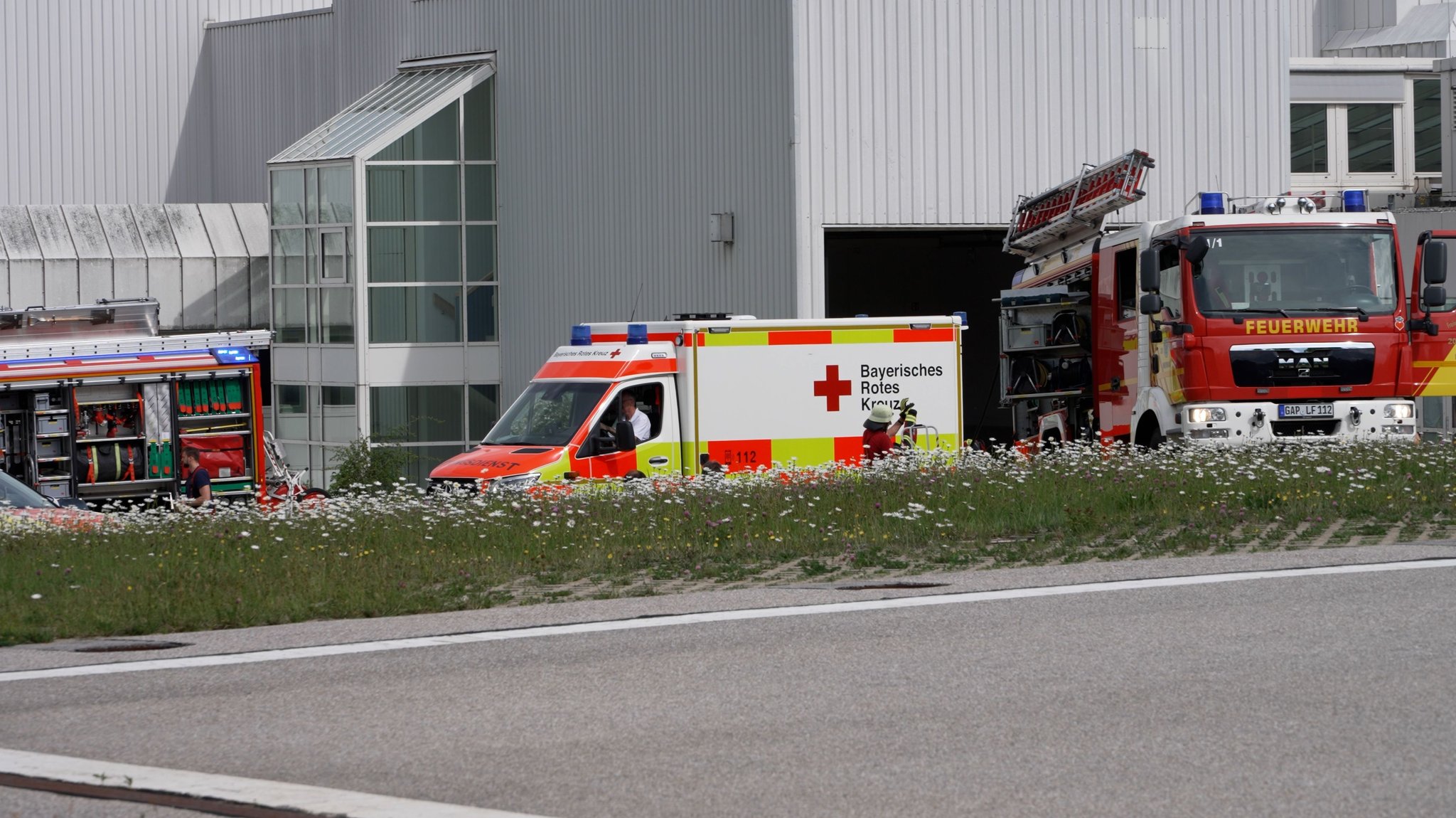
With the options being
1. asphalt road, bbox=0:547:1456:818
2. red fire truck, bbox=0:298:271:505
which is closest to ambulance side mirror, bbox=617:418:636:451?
red fire truck, bbox=0:298:271:505

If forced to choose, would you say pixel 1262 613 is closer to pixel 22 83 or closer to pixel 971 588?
pixel 971 588

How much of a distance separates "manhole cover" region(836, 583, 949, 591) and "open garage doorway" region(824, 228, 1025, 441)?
29660 mm

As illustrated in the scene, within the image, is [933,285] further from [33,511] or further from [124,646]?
[124,646]

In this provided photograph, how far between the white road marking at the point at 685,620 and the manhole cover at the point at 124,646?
47 centimetres

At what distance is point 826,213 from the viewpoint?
30.6 metres

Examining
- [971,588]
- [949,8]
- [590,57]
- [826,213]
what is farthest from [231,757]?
[590,57]

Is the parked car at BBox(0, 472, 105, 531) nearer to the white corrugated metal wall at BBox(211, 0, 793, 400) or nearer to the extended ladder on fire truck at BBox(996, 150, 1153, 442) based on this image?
the extended ladder on fire truck at BBox(996, 150, 1153, 442)

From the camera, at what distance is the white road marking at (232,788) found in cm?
636

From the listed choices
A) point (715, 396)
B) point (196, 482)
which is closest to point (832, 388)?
point (715, 396)

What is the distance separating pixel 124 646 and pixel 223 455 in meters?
14.1

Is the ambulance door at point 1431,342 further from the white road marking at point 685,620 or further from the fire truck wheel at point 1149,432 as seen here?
the white road marking at point 685,620

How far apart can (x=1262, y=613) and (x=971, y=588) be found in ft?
6.92

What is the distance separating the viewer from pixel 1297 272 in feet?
60.0

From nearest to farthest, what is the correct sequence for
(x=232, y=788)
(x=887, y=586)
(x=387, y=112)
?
(x=232, y=788), (x=887, y=586), (x=387, y=112)
